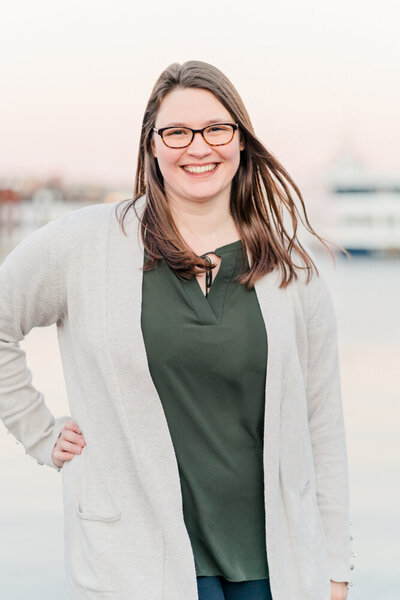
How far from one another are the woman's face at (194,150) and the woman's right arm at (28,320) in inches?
11.3

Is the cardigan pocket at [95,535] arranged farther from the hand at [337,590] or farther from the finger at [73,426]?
the hand at [337,590]

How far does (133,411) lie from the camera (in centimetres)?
217

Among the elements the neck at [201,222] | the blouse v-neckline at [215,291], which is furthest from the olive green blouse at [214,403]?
the neck at [201,222]

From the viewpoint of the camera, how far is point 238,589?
227cm

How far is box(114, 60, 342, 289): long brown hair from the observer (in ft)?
7.41

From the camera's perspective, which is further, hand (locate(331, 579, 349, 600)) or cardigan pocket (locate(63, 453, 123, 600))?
hand (locate(331, 579, 349, 600))

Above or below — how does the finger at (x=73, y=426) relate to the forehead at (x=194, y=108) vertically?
below

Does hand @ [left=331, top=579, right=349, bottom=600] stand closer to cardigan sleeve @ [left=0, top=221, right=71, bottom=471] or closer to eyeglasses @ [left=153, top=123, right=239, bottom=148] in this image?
cardigan sleeve @ [left=0, top=221, right=71, bottom=471]

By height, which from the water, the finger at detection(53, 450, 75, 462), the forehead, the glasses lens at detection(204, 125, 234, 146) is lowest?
the water

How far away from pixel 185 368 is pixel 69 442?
349 mm

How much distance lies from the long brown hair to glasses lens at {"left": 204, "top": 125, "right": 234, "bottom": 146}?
36 millimetres

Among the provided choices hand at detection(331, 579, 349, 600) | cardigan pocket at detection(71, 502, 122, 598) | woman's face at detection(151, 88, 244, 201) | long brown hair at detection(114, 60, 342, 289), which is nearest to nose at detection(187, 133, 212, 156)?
woman's face at detection(151, 88, 244, 201)

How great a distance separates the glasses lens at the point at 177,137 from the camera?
2260 mm

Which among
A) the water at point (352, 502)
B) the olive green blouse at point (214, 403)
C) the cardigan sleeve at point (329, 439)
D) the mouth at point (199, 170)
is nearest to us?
the olive green blouse at point (214, 403)
